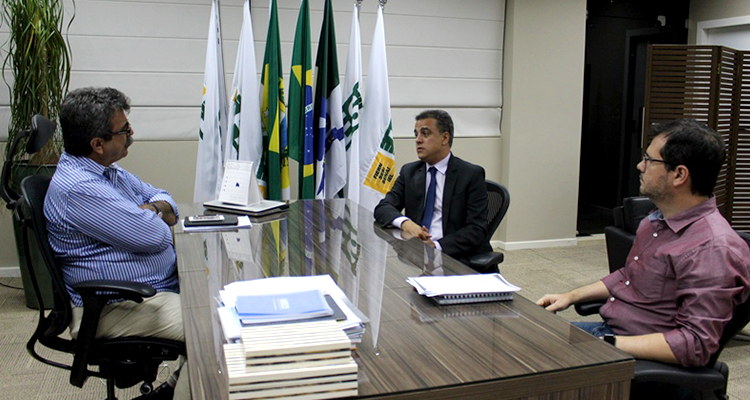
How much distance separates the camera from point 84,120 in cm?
228

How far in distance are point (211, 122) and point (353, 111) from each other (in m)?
0.96

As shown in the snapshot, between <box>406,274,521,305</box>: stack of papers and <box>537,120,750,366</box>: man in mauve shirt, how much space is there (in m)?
0.32

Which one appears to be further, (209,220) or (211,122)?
(211,122)

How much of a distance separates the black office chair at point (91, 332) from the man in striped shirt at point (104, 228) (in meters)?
0.04

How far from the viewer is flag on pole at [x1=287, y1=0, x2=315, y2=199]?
4.32m

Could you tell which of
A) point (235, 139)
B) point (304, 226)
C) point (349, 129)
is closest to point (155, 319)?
point (304, 226)

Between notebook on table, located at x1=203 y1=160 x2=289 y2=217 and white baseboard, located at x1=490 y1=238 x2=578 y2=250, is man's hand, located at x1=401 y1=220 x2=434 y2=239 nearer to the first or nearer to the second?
notebook on table, located at x1=203 y1=160 x2=289 y2=217

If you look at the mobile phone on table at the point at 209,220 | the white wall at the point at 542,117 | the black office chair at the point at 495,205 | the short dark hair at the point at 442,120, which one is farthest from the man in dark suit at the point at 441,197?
the white wall at the point at 542,117

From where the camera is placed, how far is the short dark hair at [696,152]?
1910mm

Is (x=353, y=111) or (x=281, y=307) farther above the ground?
(x=353, y=111)

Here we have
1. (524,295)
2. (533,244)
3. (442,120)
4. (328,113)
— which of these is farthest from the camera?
(533,244)

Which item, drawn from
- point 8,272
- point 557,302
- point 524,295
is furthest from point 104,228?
Answer: point 8,272

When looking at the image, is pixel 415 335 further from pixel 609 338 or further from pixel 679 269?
pixel 679 269

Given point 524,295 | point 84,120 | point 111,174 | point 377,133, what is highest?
point 84,120
